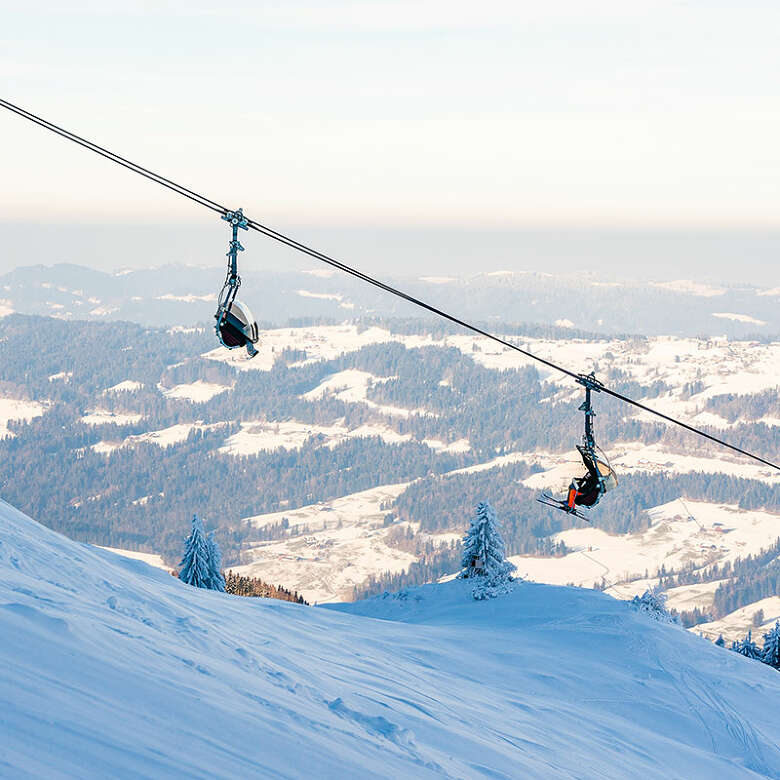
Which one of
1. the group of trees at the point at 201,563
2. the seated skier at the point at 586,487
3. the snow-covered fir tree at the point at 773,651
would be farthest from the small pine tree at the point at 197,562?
the seated skier at the point at 586,487

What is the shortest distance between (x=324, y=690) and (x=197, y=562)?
3401cm

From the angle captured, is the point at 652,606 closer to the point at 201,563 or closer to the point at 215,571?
Answer: the point at 215,571

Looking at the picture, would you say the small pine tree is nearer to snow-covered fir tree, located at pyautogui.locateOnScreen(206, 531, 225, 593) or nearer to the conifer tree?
snow-covered fir tree, located at pyautogui.locateOnScreen(206, 531, 225, 593)

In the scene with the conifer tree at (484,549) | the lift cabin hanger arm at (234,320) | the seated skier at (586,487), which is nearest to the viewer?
the lift cabin hanger arm at (234,320)

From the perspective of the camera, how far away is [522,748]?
1289 cm

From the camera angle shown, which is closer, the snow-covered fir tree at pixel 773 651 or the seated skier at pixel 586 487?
the seated skier at pixel 586 487

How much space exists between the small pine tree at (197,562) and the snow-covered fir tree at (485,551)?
14.1 meters

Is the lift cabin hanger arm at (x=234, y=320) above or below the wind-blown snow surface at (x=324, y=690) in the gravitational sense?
above

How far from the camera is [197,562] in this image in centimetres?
4447

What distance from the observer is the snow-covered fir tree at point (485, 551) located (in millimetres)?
43406

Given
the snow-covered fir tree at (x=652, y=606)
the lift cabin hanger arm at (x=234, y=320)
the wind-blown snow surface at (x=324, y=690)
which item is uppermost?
the lift cabin hanger arm at (x=234, y=320)

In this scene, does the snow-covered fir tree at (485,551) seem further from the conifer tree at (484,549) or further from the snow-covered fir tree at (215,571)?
the snow-covered fir tree at (215,571)

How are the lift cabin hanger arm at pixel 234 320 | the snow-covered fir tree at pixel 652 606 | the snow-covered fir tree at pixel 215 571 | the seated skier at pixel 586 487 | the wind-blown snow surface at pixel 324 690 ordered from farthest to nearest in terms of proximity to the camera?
1. the snow-covered fir tree at pixel 215 571
2. the snow-covered fir tree at pixel 652 606
3. the seated skier at pixel 586 487
4. the lift cabin hanger arm at pixel 234 320
5. the wind-blown snow surface at pixel 324 690

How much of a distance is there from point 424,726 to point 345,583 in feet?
596
